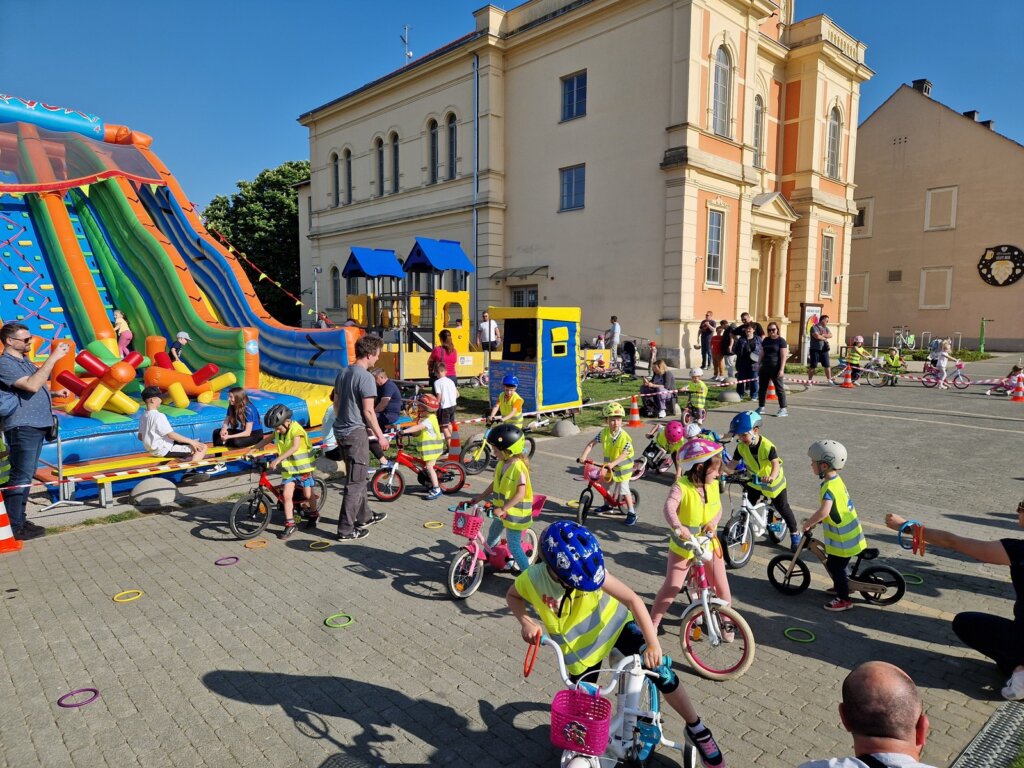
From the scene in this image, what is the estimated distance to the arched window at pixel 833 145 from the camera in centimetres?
2866

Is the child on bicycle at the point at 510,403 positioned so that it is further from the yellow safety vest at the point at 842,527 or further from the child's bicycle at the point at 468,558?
the yellow safety vest at the point at 842,527

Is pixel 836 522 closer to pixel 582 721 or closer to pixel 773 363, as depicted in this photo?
pixel 582 721

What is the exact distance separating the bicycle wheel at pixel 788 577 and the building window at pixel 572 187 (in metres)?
20.7

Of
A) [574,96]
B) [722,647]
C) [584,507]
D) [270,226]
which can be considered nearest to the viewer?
[722,647]

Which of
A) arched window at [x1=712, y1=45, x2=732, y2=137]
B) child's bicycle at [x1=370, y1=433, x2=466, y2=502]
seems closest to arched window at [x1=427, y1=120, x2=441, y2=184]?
arched window at [x1=712, y1=45, x2=732, y2=137]

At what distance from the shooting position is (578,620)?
321 cm

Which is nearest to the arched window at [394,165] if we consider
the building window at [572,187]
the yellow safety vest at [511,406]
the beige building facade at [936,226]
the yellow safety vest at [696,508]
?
the building window at [572,187]

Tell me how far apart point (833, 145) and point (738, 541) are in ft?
94.7

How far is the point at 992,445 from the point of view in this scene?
448 inches

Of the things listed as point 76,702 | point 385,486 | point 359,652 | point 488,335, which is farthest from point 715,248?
point 76,702

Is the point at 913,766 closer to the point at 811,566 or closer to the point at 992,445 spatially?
the point at 811,566

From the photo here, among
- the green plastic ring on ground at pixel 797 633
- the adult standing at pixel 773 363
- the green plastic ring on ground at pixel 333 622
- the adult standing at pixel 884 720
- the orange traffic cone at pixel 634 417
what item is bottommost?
the green plastic ring on ground at pixel 333 622

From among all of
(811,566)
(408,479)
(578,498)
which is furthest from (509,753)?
(408,479)

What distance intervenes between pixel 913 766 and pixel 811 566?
4706mm
